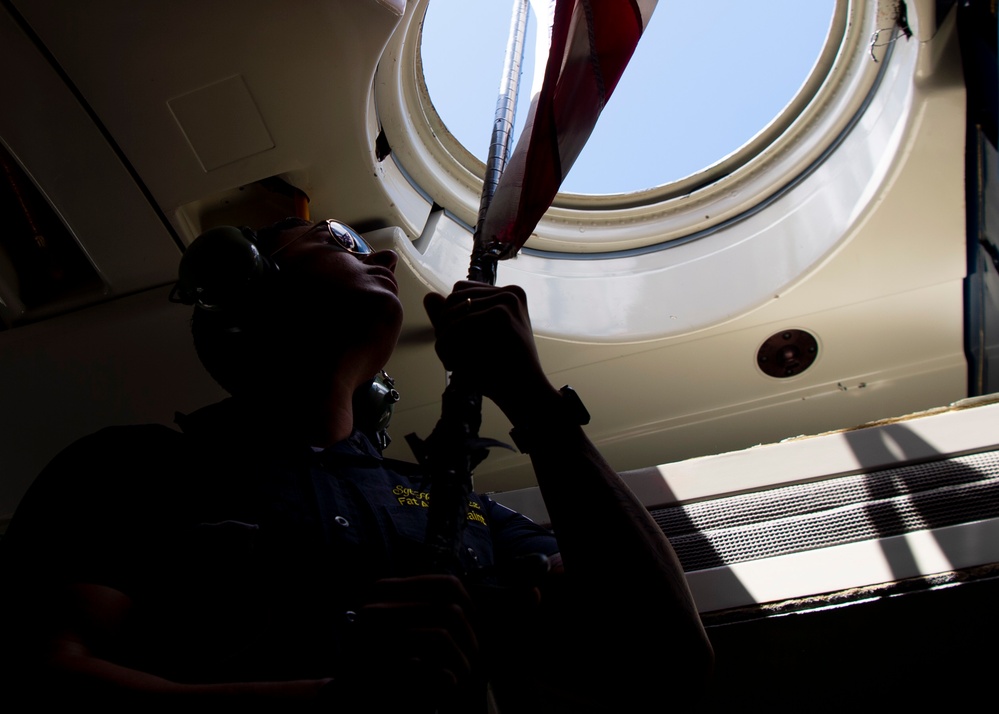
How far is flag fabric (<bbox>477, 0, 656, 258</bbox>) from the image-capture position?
6.15 feet

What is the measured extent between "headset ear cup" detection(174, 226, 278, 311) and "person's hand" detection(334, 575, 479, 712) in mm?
1062

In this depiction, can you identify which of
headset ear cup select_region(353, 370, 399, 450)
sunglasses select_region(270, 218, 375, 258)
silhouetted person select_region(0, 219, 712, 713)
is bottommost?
silhouetted person select_region(0, 219, 712, 713)

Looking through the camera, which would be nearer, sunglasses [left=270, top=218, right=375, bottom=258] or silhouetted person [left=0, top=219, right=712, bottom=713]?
silhouetted person [left=0, top=219, right=712, bottom=713]

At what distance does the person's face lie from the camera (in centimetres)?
183

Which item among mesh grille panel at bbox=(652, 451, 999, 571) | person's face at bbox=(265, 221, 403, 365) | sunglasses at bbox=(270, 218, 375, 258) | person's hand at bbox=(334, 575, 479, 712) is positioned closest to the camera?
person's hand at bbox=(334, 575, 479, 712)

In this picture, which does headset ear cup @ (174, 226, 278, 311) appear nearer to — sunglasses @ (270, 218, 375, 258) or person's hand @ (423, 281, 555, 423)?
sunglasses @ (270, 218, 375, 258)

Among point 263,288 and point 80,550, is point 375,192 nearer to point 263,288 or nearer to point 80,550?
point 263,288

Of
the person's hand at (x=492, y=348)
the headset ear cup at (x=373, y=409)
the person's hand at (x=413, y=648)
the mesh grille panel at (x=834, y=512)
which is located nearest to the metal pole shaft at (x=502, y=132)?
the person's hand at (x=492, y=348)

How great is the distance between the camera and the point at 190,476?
1.39 meters

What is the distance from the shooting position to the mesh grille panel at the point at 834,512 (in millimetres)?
1971

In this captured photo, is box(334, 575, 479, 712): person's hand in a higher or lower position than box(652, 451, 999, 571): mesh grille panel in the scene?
lower

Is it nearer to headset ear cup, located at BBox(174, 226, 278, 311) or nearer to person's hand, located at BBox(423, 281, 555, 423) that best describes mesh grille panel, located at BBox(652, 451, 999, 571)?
person's hand, located at BBox(423, 281, 555, 423)

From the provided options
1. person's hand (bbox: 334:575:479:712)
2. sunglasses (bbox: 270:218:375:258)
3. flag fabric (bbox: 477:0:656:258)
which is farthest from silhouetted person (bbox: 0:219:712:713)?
sunglasses (bbox: 270:218:375:258)

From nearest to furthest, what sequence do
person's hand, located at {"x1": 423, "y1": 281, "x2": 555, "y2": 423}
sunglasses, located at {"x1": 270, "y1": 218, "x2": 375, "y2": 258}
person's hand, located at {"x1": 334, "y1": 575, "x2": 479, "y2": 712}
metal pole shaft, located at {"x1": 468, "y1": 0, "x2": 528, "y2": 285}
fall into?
1. person's hand, located at {"x1": 334, "y1": 575, "x2": 479, "y2": 712}
2. person's hand, located at {"x1": 423, "y1": 281, "x2": 555, "y2": 423}
3. metal pole shaft, located at {"x1": 468, "y1": 0, "x2": 528, "y2": 285}
4. sunglasses, located at {"x1": 270, "y1": 218, "x2": 375, "y2": 258}
